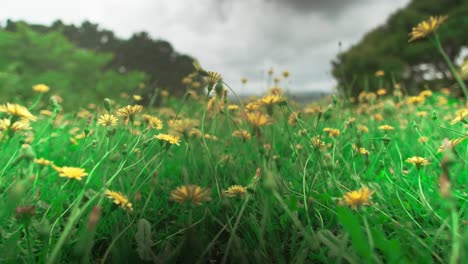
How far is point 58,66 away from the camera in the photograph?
7.98m

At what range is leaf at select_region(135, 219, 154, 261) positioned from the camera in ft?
2.11

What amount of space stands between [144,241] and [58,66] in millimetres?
8453

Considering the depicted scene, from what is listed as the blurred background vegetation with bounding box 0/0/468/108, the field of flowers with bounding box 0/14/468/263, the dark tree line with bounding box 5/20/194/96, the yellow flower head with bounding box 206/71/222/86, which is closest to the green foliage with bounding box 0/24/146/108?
the blurred background vegetation with bounding box 0/0/468/108

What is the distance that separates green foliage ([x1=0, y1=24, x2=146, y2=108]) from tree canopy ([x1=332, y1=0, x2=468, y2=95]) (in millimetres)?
5805

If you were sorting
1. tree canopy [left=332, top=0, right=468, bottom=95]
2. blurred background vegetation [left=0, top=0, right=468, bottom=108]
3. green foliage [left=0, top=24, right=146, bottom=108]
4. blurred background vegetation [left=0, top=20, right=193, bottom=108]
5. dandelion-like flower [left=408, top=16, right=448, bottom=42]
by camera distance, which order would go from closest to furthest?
1. dandelion-like flower [left=408, top=16, right=448, bottom=42]
2. blurred background vegetation [left=0, top=20, right=193, bottom=108]
3. green foliage [left=0, top=24, right=146, bottom=108]
4. blurred background vegetation [left=0, top=0, right=468, bottom=108]
5. tree canopy [left=332, top=0, right=468, bottom=95]

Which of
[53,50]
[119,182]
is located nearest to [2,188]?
[119,182]

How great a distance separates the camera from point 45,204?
0.89 metres

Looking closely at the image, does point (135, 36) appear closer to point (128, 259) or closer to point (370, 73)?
point (370, 73)

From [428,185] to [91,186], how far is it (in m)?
1.00

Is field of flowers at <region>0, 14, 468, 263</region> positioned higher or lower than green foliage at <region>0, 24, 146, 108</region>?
lower

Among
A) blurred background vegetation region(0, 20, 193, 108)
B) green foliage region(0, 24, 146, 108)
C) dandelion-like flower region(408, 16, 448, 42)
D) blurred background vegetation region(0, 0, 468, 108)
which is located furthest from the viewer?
blurred background vegetation region(0, 0, 468, 108)

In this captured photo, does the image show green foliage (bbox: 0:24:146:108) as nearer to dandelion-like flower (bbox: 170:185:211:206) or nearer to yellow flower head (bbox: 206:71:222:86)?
yellow flower head (bbox: 206:71:222:86)

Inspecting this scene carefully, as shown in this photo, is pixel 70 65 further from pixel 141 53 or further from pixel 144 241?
pixel 144 241

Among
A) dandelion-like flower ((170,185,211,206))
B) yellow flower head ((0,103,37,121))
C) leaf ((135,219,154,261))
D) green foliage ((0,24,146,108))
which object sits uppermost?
green foliage ((0,24,146,108))
